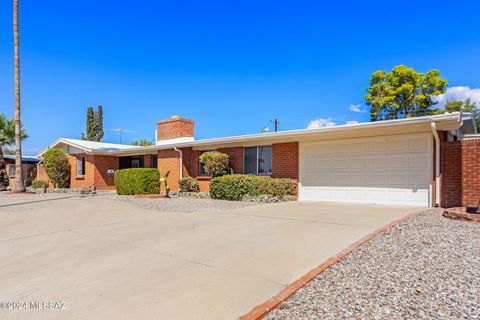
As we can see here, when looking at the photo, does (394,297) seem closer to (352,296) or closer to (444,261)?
(352,296)

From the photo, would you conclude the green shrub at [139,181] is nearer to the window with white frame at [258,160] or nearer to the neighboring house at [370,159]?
the neighboring house at [370,159]

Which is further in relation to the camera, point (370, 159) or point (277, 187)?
point (277, 187)

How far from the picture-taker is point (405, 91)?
2859 centimetres

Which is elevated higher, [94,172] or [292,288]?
[94,172]

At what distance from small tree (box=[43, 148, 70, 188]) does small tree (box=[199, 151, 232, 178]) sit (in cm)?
1245

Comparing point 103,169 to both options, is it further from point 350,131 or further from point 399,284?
point 399,284

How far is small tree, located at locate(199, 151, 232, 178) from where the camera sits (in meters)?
14.2

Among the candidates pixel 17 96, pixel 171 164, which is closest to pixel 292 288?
pixel 171 164

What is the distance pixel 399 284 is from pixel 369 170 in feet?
26.1

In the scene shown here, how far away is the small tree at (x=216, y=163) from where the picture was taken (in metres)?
14.2

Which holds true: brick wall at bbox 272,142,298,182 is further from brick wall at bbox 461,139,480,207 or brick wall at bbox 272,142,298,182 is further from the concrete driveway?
brick wall at bbox 461,139,480,207

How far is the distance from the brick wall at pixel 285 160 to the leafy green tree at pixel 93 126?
140 ft

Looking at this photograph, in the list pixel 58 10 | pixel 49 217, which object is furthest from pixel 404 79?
pixel 49 217

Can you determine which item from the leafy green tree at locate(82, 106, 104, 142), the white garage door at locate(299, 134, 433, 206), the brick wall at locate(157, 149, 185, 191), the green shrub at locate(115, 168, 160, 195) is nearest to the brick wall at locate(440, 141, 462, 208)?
the white garage door at locate(299, 134, 433, 206)
